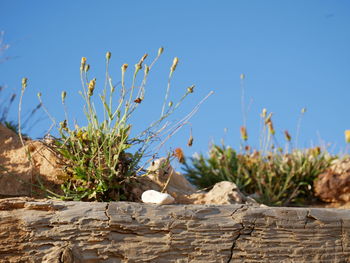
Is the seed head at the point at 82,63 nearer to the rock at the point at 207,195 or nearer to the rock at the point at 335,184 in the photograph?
the rock at the point at 207,195

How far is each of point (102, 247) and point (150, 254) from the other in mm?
321

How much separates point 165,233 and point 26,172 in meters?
1.65

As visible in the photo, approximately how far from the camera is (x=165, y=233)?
3131mm

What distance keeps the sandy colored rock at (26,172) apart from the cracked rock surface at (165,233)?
839mm

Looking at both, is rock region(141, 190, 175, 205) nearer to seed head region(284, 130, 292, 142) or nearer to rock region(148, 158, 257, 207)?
rock region(148, 158, 257, 207)

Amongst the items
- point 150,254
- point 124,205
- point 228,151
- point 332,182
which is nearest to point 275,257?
point 150,254

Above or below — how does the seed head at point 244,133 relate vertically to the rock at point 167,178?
above

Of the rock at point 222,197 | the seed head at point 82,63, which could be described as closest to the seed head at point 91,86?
the seed head at point 82,63

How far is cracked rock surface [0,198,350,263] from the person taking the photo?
9.64ft

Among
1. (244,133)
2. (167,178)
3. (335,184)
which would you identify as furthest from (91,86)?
(335,184)

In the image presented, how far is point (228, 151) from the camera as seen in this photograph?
7.20 meters

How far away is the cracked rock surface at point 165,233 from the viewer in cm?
294

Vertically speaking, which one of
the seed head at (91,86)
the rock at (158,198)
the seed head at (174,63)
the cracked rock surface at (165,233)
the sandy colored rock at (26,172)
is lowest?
the cracked rock surface at (165,233)

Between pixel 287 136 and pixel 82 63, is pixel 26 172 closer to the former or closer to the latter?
pixel 82 63
